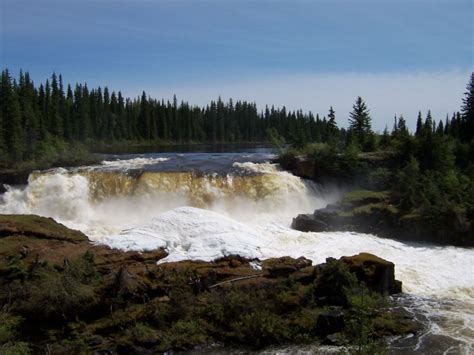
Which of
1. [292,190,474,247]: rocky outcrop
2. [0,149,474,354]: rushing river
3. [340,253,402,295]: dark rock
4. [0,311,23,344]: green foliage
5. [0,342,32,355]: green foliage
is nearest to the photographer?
[0,342,32,355]: green foliage

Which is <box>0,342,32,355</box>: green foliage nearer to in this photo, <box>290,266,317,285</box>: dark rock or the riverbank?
<box>290,266,317,285</box>: dark rock

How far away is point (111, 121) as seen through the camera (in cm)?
9444

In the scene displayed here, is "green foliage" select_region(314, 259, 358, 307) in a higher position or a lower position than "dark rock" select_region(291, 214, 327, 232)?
lower

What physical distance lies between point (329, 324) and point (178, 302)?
174 inches

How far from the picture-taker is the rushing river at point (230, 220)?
16734 millimetres

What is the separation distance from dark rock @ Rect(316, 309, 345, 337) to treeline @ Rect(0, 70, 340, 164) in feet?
85.8

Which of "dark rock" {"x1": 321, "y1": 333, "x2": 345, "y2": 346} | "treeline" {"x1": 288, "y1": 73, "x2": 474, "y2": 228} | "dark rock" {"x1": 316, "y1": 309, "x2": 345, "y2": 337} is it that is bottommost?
"dark rock" {"x1": 321, "y1": 333, "x2": 345, "y2": 346}

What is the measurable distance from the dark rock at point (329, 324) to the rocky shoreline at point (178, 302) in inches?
1.1

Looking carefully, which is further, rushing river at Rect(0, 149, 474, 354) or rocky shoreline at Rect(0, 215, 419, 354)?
rushing river at Rect(0, 149, 474, 354)

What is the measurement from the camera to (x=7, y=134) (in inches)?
1934

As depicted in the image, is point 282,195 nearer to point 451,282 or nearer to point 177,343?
point 451,282

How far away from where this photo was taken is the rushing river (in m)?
16.7

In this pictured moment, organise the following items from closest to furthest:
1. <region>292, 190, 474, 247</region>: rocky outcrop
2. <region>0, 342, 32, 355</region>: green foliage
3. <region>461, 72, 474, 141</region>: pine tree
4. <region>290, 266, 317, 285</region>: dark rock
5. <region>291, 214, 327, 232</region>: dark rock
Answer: <region>0, 342, 32, 355</region>: green foliage, <region>290, 266, 317, 285</region>: dark rock, <region>292, 190, 474, 247</region>: rocky outcrop, <region>291, 214, 327, 232</region>: dark rock, <region>461, 72, 474, 141</region>: pine tree

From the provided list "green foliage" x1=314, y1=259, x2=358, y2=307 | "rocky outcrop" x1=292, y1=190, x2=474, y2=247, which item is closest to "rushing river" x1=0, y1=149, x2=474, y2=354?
"rocky outcrop" x1=292, y1=190, x2=474, y2=247
